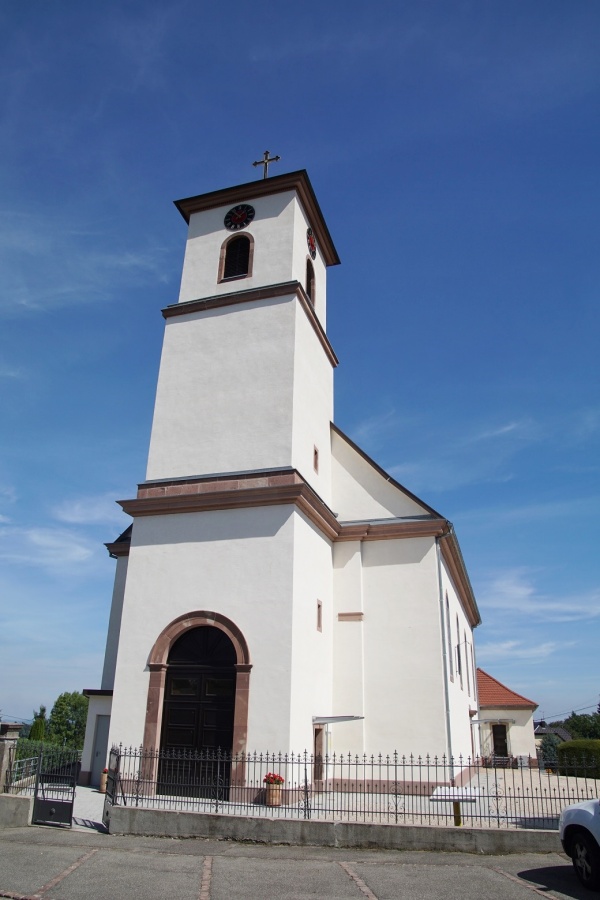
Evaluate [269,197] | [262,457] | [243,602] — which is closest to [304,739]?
[243,602]

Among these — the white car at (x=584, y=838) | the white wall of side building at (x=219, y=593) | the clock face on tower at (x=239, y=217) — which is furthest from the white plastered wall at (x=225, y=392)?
the white car at (x=584, y=838)

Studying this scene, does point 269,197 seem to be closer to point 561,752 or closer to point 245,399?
point 245,399

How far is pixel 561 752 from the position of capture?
108 feet

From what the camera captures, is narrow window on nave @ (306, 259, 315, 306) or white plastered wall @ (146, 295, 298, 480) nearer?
white plastered wall @ (146, 295, 298, 480)

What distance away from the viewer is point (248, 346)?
19422 millimetres

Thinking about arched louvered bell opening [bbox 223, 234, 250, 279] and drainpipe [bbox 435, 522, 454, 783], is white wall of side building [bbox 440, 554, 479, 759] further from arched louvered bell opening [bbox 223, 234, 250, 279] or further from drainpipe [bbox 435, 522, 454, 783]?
arched louvered bell opening [bbox 223, 234, 250, 279]

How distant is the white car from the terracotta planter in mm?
5971

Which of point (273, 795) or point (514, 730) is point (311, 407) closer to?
point (273, 795)

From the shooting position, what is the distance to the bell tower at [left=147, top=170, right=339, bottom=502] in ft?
60.0

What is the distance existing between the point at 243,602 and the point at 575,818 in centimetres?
864

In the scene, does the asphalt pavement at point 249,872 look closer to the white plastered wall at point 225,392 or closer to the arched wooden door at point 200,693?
the arched wooden door at point 200,693

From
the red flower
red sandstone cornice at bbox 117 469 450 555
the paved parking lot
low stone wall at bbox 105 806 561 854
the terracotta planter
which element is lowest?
the paved parking lot

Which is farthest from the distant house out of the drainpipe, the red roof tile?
the drainpipe

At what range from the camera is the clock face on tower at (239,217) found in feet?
71.4
